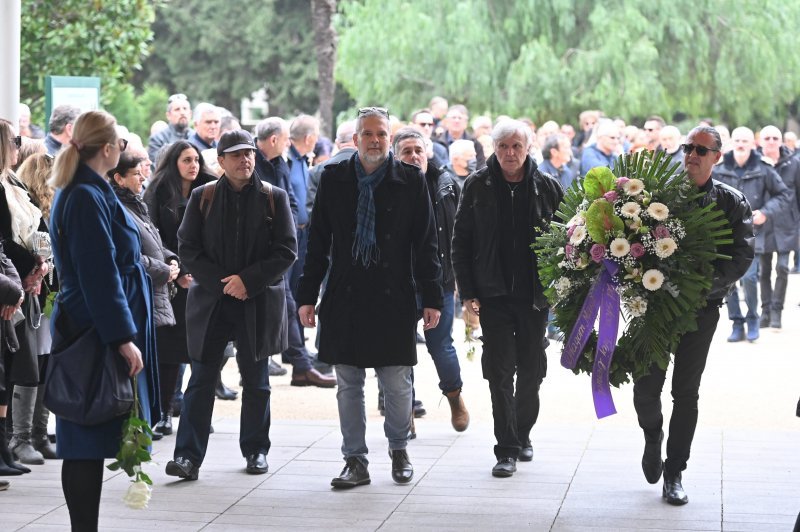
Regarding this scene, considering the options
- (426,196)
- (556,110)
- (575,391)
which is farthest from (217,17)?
(426,196)

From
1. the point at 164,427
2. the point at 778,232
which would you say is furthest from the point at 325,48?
the point at 164,427

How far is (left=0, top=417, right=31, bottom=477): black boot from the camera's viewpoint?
807cm

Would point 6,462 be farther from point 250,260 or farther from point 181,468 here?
point 250,260

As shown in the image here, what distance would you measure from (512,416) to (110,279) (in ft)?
10.3

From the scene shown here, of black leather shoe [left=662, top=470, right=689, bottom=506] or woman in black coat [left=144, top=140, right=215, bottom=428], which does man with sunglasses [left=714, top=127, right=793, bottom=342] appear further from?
black leather shoe [left=662, top=470, right=689, bottom=506]

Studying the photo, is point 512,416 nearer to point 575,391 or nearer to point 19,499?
point 19,499

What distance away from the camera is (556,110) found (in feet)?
107

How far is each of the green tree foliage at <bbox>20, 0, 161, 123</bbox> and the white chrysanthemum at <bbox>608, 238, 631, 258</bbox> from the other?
13483 millimetres

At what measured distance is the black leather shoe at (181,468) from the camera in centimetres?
806

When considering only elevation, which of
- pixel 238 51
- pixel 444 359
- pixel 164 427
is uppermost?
pixel 238 51

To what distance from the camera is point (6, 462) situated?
26.8 feet

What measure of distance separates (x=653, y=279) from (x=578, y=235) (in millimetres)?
482

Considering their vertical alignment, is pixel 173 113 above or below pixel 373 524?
above

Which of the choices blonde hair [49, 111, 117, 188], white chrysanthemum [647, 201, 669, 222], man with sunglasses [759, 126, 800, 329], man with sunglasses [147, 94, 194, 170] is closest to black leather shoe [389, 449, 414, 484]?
white chrysanthemum [647, 201, 669, 222]
